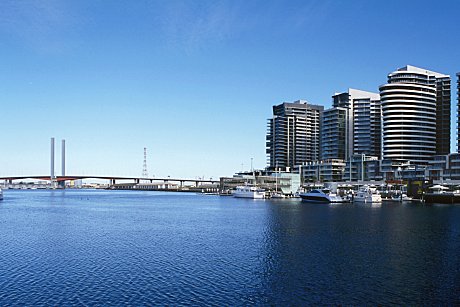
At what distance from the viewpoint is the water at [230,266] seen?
125 ft

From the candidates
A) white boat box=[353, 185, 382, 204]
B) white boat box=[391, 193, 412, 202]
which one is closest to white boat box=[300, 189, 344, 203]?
white boat box=[353, 185, 382, 204]

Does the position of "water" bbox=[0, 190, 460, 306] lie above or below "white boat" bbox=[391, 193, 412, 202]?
above

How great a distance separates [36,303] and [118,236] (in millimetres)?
37367

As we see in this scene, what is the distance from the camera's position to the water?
38.0m

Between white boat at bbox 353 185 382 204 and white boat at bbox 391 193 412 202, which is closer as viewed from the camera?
white boat at bbox 353 185 382 204

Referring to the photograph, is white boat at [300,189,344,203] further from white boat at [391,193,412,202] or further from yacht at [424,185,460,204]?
yacht at [424,185,460,204]

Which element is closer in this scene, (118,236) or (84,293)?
(84,293)

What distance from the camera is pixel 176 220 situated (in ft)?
332

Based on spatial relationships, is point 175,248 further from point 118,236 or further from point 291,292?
point 291,292

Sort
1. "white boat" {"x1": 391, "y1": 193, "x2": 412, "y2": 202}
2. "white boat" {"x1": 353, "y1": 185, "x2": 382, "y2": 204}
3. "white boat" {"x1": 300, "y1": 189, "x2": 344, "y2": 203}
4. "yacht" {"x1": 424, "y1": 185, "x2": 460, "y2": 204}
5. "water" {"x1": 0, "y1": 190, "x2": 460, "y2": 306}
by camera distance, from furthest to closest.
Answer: "white boat" {"x1": 391, "y1": 193, "x2": 412, "y2": 202}, "white boat" {"x1": 353, "y1": 185, "x2": 382, "y2": 204}, "white boat" {"x1": 300, "y1": 189, "x2": 344, "y2": 203}, "yacht" {"x1": 424, "y1": 185, "x2": 460, "y2": 204}, "water" {"x1": 0, "y1": 190, "x2": 460, "y2": 306}

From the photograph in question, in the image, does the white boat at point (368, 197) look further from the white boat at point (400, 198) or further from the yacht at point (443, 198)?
the yacht at point (443, 198)

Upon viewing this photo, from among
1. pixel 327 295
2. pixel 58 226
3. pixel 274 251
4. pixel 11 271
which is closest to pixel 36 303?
pixel 11 271

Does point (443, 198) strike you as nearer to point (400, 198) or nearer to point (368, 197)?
point (400, 198)

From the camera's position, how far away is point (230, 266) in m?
49.4
